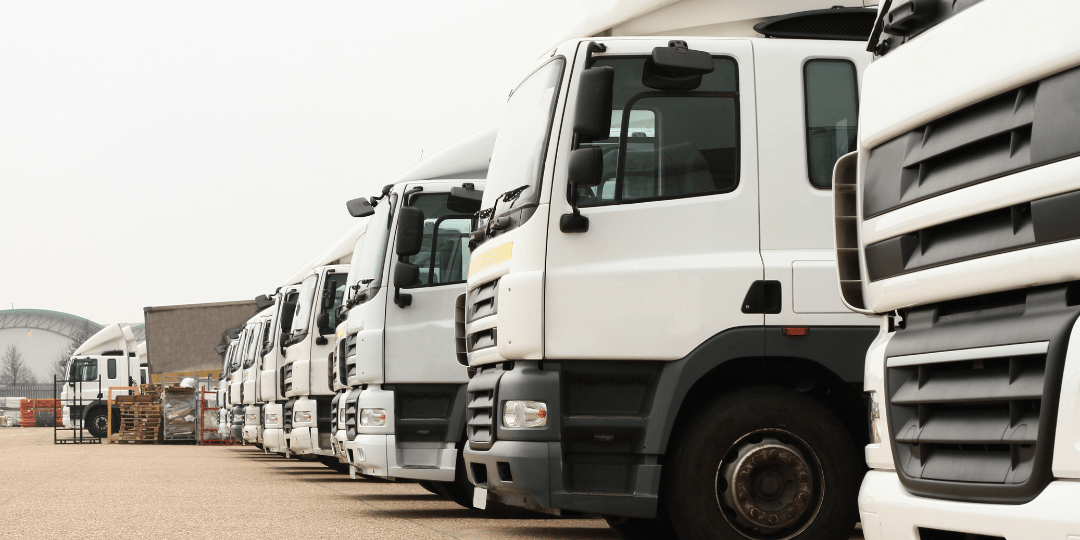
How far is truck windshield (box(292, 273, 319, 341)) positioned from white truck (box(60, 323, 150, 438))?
22090mm

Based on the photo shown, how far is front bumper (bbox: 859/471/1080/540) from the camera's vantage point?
10.2 feet

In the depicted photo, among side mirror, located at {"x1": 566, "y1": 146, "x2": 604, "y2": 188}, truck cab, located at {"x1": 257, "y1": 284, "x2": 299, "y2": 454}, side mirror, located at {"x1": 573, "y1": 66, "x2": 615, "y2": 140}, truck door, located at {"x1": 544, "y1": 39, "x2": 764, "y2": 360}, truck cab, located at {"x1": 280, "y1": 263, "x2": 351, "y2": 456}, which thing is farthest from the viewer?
truck cab, located at {"x1": 257, "y1": 284, "x2": 299, "y2": 454}

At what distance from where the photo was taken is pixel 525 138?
7000 mm

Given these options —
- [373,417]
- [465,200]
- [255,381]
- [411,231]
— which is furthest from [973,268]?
[255,381]

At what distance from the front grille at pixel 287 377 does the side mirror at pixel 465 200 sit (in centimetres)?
667

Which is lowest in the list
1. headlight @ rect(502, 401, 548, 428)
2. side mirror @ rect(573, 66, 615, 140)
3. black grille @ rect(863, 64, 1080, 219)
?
headlight @ rect(502, 401, 548, 428)

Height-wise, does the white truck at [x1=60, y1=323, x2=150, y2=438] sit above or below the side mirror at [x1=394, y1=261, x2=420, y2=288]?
below

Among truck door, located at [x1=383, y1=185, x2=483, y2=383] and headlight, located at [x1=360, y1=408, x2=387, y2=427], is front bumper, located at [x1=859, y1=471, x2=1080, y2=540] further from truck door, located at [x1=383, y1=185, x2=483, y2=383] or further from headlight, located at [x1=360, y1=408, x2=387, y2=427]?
headlight, located at [x1=360, y1=408, x2=387, y2=427]

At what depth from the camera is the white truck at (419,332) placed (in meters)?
10.2

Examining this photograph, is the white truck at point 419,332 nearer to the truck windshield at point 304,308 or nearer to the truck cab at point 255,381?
the truck windshield at point 304,308

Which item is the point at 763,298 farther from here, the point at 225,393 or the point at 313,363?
the point at 225,393

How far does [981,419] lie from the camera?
11.7ft

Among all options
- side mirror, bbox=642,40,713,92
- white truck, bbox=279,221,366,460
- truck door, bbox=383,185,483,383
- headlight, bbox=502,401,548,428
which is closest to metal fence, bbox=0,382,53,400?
white truck, bbox=279,221,366,460

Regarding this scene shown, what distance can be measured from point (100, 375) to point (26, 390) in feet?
195
